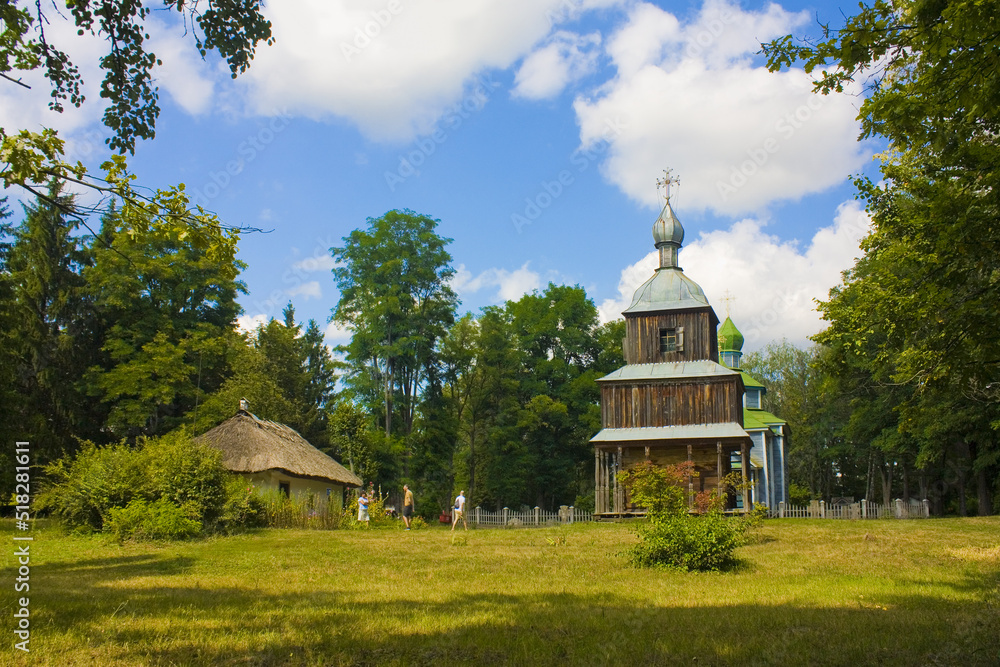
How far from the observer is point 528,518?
35.6m

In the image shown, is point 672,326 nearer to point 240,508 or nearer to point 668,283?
point 668,283

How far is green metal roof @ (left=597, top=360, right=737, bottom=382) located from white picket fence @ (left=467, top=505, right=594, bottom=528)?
5.93m

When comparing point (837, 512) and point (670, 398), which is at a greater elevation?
point (670, 398)

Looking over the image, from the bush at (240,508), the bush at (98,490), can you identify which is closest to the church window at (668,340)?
the bush at (240,508)


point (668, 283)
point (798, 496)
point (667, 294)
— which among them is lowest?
point (798, 496)

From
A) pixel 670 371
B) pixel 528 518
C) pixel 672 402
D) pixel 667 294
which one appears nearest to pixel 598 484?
pixel 528 518

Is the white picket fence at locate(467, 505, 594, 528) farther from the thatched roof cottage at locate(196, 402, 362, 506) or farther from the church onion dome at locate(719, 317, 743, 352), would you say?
the church onion dome at locate(719, 317, 743, 352)

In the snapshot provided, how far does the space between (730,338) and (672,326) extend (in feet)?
78.7

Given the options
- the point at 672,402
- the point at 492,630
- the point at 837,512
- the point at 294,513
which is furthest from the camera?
the point at 672,402

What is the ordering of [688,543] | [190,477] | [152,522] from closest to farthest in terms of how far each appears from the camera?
[688,543] < [152,522] < [190,477]

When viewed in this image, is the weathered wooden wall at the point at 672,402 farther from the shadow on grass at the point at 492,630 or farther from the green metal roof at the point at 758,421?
the shadow on grass at the point at 492,630

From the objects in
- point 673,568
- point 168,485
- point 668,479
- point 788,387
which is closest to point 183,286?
point 168,485

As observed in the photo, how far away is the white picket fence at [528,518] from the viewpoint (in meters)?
34.5

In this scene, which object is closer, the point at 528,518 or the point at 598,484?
the point at 598,484
